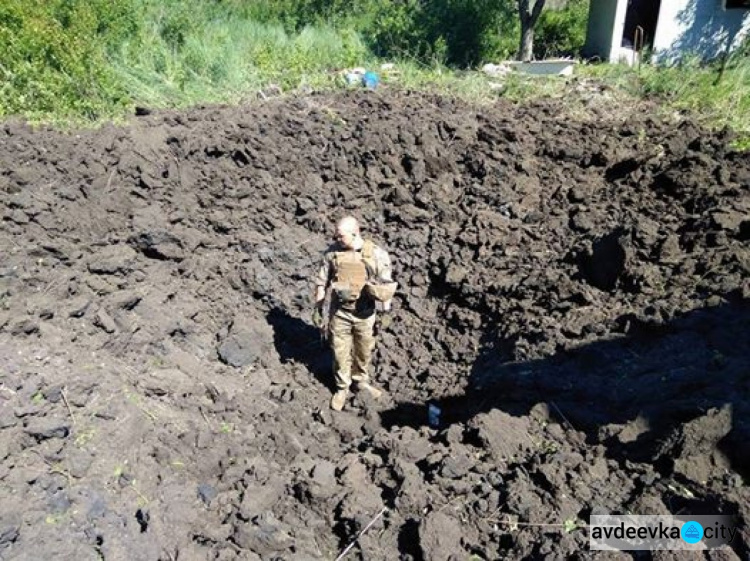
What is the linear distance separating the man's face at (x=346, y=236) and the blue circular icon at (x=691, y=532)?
117 inches

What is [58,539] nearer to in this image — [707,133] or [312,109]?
[312,109]

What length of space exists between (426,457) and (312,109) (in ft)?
20.3

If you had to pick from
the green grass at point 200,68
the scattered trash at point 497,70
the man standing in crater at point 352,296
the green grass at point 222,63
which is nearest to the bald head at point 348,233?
the man standing in crater at point 352,296

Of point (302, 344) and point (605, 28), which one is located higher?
point (605, 28)

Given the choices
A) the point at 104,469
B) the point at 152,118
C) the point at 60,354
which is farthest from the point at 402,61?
the point at 104,469

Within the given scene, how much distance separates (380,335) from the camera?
6207mm

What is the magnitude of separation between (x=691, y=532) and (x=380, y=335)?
353cm

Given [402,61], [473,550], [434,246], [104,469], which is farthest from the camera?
[402,61]

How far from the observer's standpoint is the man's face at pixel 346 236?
16.0 feet

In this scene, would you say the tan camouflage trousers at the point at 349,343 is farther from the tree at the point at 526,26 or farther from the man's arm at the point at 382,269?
the tree at the point at 526,26

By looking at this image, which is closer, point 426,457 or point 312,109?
point 426,457

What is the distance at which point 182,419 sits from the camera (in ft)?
15.5

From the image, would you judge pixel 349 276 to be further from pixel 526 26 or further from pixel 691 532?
pixel 526 26

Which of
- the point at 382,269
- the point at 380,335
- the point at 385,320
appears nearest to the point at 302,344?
the point at 380,335
